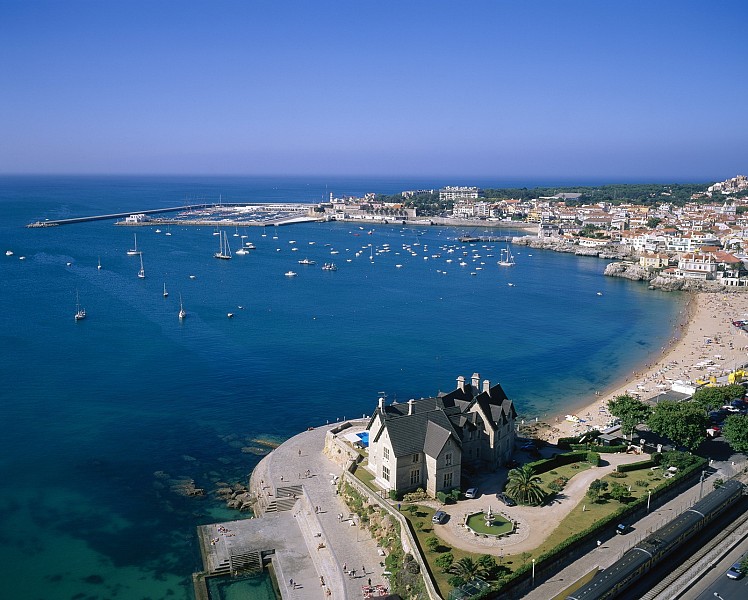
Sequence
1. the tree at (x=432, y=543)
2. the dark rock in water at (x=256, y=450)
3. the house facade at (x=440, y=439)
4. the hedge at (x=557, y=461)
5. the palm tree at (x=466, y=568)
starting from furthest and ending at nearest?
the dark rock in water at (x=256, y=450) < the hedge at (x=557, y=461) < the house facade at (x=440, y=439) < the tree at (x=432, y=543) < the palm tree at (x=466, y=568)

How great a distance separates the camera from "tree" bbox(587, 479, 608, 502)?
115 feet

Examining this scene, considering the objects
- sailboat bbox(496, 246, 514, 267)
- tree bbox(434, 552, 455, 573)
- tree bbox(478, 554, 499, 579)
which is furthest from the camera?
sailboat bbox(496, 246, 514, 267)

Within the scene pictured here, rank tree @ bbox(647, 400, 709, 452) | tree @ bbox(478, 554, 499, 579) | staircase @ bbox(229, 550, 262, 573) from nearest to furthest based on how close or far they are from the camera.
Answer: tree @ bbox(478, 554, 499, 579) < staircase @ bbox(229, 550, 262, 573) < tree @ bbox(647, 400, 709, 452)

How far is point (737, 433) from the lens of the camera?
41.2 m

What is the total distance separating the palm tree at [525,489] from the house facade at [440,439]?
9.98 feet

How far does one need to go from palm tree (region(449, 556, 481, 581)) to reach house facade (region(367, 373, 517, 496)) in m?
6.71

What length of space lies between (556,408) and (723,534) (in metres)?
22.6

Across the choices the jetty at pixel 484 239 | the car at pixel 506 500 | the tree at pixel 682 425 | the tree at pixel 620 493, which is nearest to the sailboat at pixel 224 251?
the jetty at pixel 484 239

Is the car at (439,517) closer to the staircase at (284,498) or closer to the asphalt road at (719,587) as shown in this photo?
the staircase at (284,498)

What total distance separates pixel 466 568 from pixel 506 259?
11734 centimetres

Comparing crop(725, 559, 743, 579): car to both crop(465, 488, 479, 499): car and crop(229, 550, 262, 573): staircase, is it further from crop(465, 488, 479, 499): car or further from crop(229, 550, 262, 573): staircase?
crop(229, 550, 262, 573): staircase

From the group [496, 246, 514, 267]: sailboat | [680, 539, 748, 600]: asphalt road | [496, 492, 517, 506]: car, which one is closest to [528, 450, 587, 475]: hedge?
[496, 492, 517, 506]: car

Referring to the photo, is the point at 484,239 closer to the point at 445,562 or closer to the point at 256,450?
the point at 256,450

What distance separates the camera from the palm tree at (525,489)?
34.4 meters
